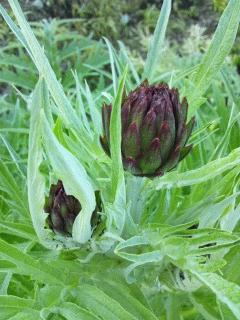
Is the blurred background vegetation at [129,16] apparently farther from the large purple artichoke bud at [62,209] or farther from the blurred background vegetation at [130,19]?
the large purple artichoke bud at [62,209]

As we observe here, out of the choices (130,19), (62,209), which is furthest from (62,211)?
(130,19)

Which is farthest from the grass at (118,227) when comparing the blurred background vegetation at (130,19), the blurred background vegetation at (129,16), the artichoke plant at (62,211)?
the blurred background vegetation at (129,16)

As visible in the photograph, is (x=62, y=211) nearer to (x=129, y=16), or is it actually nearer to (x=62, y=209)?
(x=62, y=209)

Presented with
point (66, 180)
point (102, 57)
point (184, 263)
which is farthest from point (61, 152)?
point (102, 57)

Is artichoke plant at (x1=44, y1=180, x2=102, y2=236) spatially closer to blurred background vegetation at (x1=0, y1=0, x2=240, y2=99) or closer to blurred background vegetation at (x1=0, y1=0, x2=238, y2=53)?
blurred background vegetation at (x1=0, y1=0, x2=240, y2=99)

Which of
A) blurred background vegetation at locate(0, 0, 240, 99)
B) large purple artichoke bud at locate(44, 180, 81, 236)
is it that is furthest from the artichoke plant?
blurred background vegetation at locate(0, 0, 240, 99)
